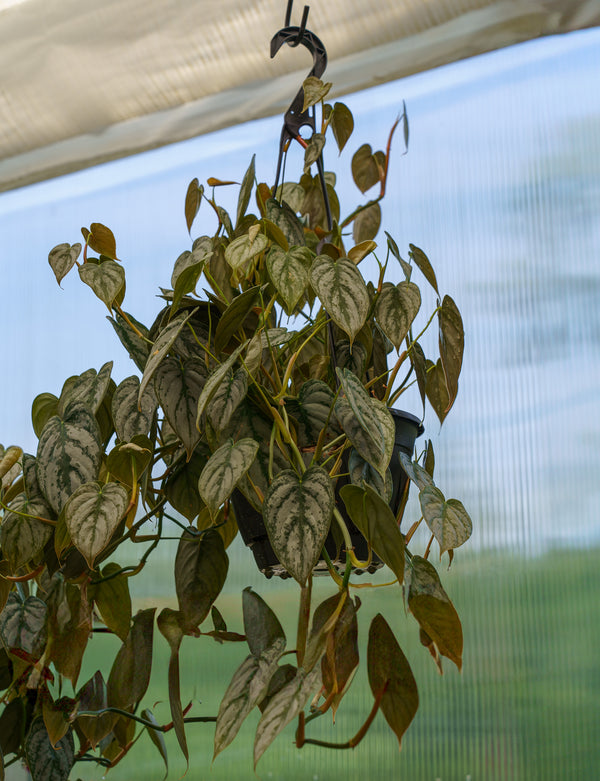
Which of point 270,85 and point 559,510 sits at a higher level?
point 270,85

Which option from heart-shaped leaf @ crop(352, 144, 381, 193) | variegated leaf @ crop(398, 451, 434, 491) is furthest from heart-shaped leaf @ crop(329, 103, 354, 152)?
variegated leaf @ crop(398, 451, 434, 491)

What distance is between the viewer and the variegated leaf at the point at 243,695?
2.21 ft

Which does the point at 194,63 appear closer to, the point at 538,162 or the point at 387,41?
the point at 387,41

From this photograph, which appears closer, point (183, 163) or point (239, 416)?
point (239, 416)

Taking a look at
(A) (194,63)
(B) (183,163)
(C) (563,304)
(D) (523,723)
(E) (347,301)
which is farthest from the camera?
(B) (183,163)

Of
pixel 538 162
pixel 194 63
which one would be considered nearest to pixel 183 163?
pixel 194 63

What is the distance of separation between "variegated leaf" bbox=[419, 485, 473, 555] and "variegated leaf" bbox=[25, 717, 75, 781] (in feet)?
1.88

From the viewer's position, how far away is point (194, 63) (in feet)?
4.85

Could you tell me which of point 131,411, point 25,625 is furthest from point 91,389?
point 25,625

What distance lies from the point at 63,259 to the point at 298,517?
1.34ft

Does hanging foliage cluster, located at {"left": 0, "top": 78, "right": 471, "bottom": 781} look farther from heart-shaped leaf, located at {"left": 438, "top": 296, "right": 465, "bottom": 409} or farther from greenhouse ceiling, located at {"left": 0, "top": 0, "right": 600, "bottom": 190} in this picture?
greenhouse ceiling, located at {"left": 0, "top": 0, "right": 600, "bottom": 190}

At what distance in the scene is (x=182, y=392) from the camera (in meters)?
0.76

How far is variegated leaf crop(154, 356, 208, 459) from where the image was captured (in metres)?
0.74

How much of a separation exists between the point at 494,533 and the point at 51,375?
1044 millimetres
